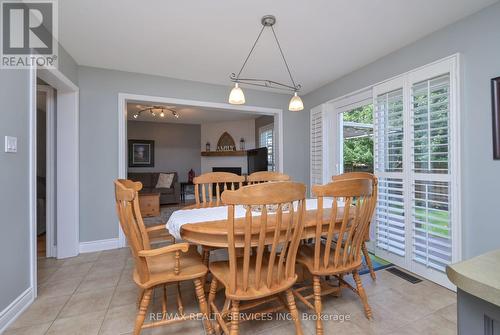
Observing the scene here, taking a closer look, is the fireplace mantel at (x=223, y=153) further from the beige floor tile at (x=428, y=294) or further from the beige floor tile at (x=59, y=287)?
the beige floor tile at (x=428, y=294)

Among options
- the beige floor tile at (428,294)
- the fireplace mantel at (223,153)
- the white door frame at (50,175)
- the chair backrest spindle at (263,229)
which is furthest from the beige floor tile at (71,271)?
the fireplace mantel at (223,153)

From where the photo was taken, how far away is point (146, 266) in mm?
1314

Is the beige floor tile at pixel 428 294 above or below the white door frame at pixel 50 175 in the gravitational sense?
below

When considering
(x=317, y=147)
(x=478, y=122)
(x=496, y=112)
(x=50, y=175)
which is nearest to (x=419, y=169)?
(x=478, y=122)

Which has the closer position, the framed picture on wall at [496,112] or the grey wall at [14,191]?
the grey wall at [14,191]

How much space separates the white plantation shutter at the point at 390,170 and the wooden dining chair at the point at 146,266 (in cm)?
216

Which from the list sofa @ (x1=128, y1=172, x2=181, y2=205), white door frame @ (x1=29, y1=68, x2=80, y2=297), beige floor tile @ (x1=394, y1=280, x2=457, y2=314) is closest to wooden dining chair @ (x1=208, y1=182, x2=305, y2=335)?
beige floor tile @ (x1=394, y1=280, x2=457, y2=314)

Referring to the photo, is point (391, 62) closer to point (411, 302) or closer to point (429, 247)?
point (429, 247)

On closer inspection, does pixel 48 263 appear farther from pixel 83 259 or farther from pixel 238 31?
pixel 238 31

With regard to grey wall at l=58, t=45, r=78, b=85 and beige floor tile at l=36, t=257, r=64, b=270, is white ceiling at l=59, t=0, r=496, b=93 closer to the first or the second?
grey wall at l=58, t=45, r=78, b=85

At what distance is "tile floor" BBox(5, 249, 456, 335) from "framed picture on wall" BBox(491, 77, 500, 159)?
1266 mm

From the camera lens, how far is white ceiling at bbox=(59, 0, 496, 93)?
185 centimetres

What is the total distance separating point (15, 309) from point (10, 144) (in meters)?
1.20

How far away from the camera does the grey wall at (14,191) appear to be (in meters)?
1.55
